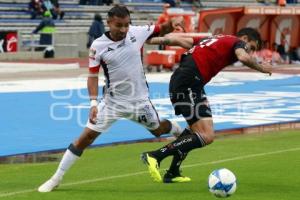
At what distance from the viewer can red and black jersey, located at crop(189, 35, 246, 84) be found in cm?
1027

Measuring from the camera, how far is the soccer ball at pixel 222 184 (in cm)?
934

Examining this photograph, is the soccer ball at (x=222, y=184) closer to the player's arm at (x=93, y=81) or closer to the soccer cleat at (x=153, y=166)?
the soccer cleat at (x=153, y=166)

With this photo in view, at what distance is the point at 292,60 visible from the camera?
38.9m

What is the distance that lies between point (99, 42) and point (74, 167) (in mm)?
2663

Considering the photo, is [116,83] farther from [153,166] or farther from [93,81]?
[153,166]

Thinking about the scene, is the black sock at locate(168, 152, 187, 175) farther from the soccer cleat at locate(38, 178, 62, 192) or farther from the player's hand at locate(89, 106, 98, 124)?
the soccer cleat at locate(38, 178, 62, 192)

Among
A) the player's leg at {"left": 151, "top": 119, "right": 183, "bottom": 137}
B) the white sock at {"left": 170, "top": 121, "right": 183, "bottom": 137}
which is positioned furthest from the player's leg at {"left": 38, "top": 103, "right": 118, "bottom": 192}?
the white sock at {"left": 170, "top": 121, "right": 183, "bottom": 137}

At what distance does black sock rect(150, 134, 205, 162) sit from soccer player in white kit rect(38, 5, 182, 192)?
39cm

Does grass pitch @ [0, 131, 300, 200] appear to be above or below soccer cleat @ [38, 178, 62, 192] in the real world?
below

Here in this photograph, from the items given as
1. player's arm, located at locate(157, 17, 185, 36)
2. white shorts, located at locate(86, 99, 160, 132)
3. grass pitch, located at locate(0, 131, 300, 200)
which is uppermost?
player's arm, located at locate(157, 17, 185, 36)

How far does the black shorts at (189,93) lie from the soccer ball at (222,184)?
0.96 meters

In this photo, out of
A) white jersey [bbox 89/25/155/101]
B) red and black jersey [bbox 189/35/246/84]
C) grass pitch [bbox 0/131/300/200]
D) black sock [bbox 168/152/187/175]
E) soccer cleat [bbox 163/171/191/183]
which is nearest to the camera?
grass pitch [bbox 0/131/300/200]

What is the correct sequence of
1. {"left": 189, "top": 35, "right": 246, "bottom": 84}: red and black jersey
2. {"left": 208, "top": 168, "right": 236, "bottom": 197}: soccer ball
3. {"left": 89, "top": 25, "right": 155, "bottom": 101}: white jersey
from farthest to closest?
1. {"left": 189, "top": 35, "right": 246, "bottom": 84}: red and black jersey
2. {"left": 89, "top": 25, "right": 155, "bottom": 101}: white jersey
3. {"left": 208, "top": 168, "right": 236, "bottom": 197}: soccer ball

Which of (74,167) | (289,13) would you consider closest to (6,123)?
(74,167)
